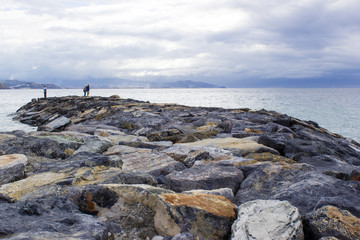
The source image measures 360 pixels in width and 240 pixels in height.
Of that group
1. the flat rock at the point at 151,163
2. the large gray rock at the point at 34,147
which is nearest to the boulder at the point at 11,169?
the large gray rock at the point at 34,147

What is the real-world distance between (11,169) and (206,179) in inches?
114

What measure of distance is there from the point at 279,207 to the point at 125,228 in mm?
1547

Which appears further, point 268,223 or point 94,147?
point 94,147

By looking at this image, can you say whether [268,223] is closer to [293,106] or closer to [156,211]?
[156,211]

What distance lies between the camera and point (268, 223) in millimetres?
2742

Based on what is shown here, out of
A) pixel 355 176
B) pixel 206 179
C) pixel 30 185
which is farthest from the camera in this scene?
pixel 355 176

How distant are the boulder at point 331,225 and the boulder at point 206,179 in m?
1.56

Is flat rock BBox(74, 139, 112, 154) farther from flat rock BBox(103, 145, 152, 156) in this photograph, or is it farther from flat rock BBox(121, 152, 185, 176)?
flat rock BBox(121, 152, 185, 176)

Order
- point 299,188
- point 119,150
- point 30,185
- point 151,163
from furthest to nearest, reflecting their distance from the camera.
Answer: point 119,150 < point 151,163 < point 30,185 < point 299,188

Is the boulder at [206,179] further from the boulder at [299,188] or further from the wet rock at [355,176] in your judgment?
the wet rock at [355,176]

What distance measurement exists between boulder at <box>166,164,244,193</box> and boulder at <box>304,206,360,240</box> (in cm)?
156

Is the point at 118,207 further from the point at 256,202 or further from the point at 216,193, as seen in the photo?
the point at 256,202

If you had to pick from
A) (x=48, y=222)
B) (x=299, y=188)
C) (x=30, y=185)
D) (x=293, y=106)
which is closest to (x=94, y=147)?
(x=30, y=185)

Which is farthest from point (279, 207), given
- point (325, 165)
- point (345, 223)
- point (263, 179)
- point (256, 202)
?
point (325, 165)
